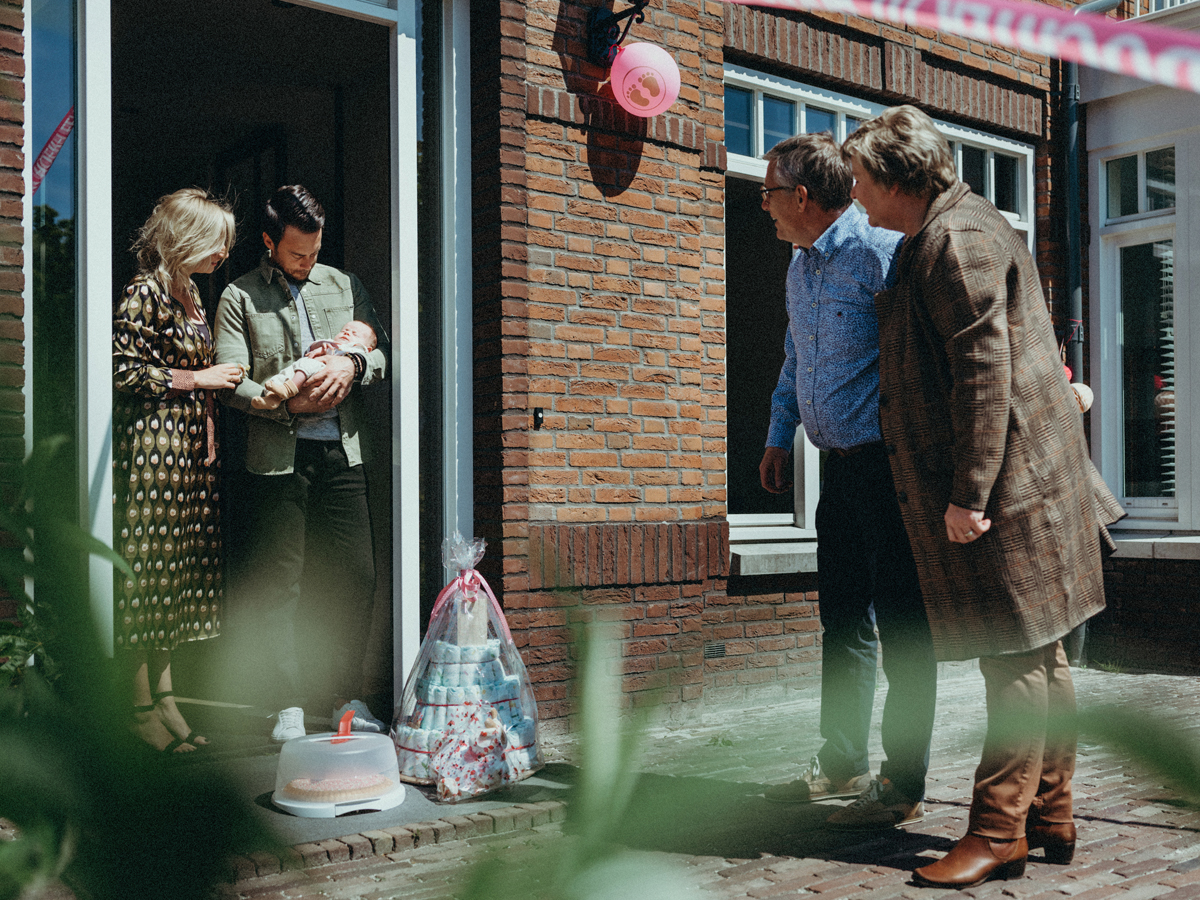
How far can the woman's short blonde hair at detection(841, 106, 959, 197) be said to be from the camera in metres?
2.87

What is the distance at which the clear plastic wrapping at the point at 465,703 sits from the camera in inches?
140

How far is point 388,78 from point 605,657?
4570 millimetres

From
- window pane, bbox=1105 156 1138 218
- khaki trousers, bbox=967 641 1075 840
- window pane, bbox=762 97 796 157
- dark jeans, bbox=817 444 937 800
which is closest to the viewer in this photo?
khaki trousers, bbox=967 641 1075 840

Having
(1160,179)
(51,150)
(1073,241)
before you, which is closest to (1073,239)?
(1073,241)

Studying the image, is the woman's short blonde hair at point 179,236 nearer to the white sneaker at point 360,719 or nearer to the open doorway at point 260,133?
the open doorway at point 260,133

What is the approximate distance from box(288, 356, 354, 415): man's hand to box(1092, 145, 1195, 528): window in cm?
510

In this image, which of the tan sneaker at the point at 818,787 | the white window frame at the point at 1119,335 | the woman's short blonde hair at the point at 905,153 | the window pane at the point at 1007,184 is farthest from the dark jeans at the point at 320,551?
the white window frame at the point at 1119,335

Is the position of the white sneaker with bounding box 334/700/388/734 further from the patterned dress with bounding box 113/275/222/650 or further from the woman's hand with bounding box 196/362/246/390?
the woman's hand with bounding box 196/362/246/390

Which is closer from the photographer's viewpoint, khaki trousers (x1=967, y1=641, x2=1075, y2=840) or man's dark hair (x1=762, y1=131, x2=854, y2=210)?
khaki trousers (x1=967, y1=641, x2=1075, y2=840)

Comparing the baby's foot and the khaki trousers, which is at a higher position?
the baby's foot

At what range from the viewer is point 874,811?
3.24m

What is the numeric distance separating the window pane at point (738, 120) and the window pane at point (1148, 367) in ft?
9.89

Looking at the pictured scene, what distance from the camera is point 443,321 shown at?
180 inches

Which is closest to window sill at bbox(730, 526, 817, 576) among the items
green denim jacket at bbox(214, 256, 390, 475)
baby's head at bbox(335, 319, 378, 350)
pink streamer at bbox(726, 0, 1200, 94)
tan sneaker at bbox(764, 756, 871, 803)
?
tan sneaker at bbox(764, 756, 871, 803)
